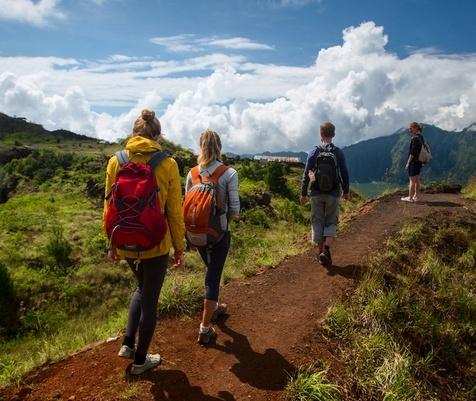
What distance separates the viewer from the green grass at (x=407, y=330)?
607 centimetres

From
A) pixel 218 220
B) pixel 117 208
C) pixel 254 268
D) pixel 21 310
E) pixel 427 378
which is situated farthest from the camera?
pixel 21 310

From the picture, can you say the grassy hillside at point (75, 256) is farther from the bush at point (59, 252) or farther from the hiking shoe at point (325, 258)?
the hiking shoe at point (325, 258)

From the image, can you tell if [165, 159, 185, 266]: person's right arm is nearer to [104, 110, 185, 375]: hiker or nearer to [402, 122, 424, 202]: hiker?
[104, 110, 185, 375]: hiker

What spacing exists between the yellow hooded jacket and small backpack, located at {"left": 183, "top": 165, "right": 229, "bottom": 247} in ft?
2.24

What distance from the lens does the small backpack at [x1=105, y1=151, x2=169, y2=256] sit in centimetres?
491

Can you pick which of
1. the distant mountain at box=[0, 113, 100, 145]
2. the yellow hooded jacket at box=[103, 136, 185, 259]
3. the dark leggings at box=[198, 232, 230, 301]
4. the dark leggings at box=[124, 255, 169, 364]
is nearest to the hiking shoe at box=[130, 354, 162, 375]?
the dark leggings at box=[124, 255, 169, 364]

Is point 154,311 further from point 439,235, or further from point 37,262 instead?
point 37,262

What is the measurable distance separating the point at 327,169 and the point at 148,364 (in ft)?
14.6

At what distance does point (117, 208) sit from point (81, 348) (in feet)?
9.53

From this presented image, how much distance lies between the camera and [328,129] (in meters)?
8.48

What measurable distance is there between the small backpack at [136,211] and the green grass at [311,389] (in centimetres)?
222

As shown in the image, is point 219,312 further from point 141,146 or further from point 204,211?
point 141,146

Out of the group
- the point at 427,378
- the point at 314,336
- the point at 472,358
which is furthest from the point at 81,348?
the point at 472,358

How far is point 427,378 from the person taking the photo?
6625 mm
